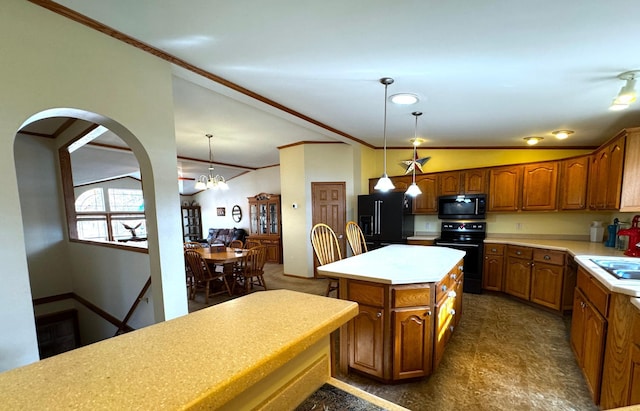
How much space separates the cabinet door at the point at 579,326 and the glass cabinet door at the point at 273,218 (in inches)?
221

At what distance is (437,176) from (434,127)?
3.84 feet

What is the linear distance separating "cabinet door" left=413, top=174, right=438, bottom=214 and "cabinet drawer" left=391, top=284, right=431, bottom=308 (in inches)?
110

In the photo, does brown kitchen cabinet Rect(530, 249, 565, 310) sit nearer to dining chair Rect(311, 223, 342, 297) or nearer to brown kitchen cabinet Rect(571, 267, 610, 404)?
brown kitchen cabinet Rect(571, 267, 610, 404)

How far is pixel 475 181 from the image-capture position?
411 centimetres

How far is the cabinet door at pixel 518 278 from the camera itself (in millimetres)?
3490

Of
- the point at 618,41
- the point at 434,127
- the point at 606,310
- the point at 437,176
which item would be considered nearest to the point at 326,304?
the point at 606,310

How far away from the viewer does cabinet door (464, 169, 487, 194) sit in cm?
406

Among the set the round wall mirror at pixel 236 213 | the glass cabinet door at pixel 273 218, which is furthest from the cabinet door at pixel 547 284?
the round wall mirror at pixel 236 213

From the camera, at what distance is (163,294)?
1938mm

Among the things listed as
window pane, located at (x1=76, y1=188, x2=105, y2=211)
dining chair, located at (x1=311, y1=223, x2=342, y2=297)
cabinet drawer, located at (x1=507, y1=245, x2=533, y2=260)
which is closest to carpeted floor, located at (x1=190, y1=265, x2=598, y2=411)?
cabinet drawer, located at (x1=507, y1=245, x2=533, y2=260)

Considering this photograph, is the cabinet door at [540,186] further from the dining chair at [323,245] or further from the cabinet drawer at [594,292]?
the dining chair at [323,245]

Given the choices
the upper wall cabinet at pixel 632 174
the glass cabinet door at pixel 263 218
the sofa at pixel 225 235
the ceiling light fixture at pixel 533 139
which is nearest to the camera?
the upper wall cabinet at pixel 632 174

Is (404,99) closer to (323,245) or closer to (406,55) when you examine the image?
(406,55)

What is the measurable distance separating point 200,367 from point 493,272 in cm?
437
